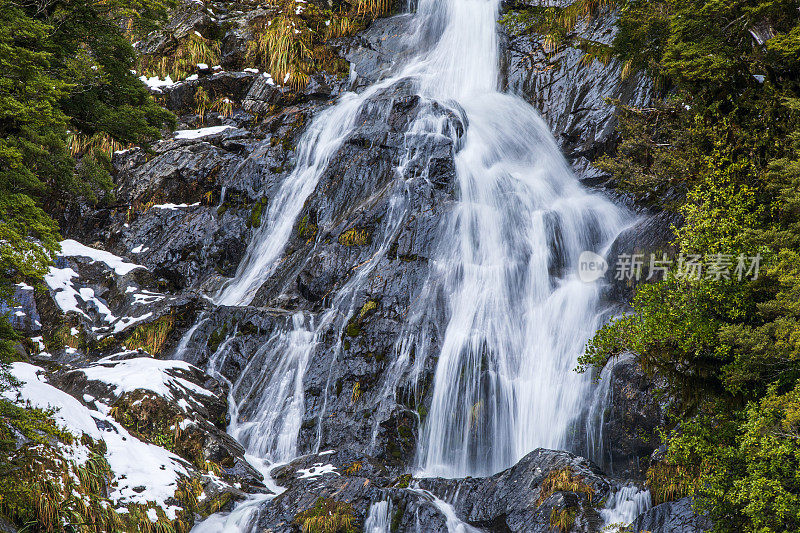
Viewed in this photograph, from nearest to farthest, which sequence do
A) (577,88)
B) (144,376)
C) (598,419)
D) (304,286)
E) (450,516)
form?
(450,516), (598,419), (144,376), (304,286), (577,88)

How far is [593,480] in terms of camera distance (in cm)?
926

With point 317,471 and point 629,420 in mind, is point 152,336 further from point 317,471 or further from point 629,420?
point 629,420

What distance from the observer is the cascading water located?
12.3 metres

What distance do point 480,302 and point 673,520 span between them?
22.0 ft

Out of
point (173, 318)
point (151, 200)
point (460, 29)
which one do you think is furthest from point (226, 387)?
point (460, 29)

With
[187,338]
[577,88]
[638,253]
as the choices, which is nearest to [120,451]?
[187,338]

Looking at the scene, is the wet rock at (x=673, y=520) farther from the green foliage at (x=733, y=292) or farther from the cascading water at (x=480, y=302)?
the cascading water at (x=480, y=302)

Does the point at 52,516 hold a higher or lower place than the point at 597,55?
lower

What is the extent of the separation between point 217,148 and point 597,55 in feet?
42.6

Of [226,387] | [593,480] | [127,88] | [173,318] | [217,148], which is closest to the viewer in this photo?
[593,480]

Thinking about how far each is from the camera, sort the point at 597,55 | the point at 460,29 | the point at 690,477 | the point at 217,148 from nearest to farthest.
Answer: the point at 690,477
the point at 597,55
the point at 217,148
the point at 460,29

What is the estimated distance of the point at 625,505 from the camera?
891cm

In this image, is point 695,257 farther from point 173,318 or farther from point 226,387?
point 173,318

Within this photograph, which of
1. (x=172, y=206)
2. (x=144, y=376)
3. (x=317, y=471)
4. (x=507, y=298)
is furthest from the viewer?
(x=172, y=206)
